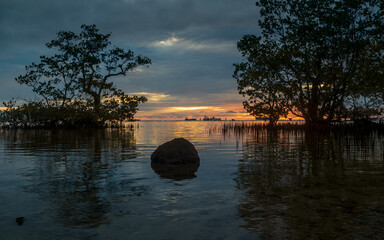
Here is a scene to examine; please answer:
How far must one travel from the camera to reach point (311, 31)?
95.1 feet

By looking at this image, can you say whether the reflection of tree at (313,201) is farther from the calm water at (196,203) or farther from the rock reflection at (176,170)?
the rock reflection at (176,170)

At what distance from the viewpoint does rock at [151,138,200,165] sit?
34.8 ft

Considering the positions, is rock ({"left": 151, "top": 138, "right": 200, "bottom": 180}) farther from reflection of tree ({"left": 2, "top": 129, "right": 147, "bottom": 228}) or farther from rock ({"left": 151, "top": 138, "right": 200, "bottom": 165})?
reflection of tree ({"left": 2, "top": 129, "right": 147, "bottom": 228})

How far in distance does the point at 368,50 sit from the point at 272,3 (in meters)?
10.5

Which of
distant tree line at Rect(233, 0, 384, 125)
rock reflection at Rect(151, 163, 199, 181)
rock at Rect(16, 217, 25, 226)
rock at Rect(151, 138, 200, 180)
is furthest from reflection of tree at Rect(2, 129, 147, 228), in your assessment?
distant tree line at Rect(233, 0, 384, 125)

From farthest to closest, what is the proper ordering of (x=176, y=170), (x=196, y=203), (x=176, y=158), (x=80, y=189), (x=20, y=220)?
(x=176, y=158) → (x=176, y=170) → (x=80, y=189) → (x=196, y=203) → (x=20, y=220)

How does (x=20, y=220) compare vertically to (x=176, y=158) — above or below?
below

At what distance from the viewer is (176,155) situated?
10.8 meters

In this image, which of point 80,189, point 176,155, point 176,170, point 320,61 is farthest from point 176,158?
point 320,61

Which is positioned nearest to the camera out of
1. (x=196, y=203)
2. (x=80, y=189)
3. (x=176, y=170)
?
(x=196, y=203)

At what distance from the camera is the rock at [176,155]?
10609 millimetres

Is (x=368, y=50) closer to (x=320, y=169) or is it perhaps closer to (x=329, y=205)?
(x=320, y=169)

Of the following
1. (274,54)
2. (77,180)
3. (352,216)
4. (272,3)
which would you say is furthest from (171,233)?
(272,3)

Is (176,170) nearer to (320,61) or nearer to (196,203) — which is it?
(196,203)
